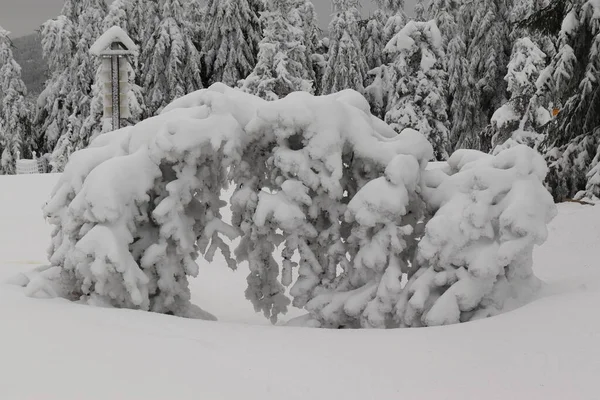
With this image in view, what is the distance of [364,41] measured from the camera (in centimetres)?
3331

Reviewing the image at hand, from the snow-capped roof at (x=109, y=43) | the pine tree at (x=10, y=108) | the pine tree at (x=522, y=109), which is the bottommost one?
the pine tree at (x=10, y=108)

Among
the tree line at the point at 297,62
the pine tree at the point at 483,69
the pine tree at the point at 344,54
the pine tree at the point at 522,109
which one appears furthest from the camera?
the pine tree at the point at 483,69

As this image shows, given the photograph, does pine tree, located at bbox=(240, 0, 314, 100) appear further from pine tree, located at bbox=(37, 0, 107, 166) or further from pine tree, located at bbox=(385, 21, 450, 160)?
pine tree, located at bbox=(37, 0, 107, 166)

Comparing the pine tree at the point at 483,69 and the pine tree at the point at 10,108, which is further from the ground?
the pine tree at the point at 483,69

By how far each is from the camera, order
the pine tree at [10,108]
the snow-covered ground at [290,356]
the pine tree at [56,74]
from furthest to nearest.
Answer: the pine tree at [10,108], the pine tree at [56,74], the snow-covered ground at [290,356]

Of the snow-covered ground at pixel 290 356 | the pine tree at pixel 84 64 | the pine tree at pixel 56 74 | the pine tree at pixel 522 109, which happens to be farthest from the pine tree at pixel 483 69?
the snow-covered ground at pixel 290 356

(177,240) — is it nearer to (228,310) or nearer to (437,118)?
(228,310)

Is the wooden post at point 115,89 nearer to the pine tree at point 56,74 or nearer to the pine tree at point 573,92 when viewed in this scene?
the pine tree at point 573,92

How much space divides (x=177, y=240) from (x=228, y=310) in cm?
245

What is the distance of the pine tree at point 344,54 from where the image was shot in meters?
30.0

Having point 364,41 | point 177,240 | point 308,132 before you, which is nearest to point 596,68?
point 308,132

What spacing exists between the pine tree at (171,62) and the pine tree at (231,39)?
962mm

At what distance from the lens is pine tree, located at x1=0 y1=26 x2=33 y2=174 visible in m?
34.4

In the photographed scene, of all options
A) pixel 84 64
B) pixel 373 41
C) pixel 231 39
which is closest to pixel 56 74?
pixel 84 64
